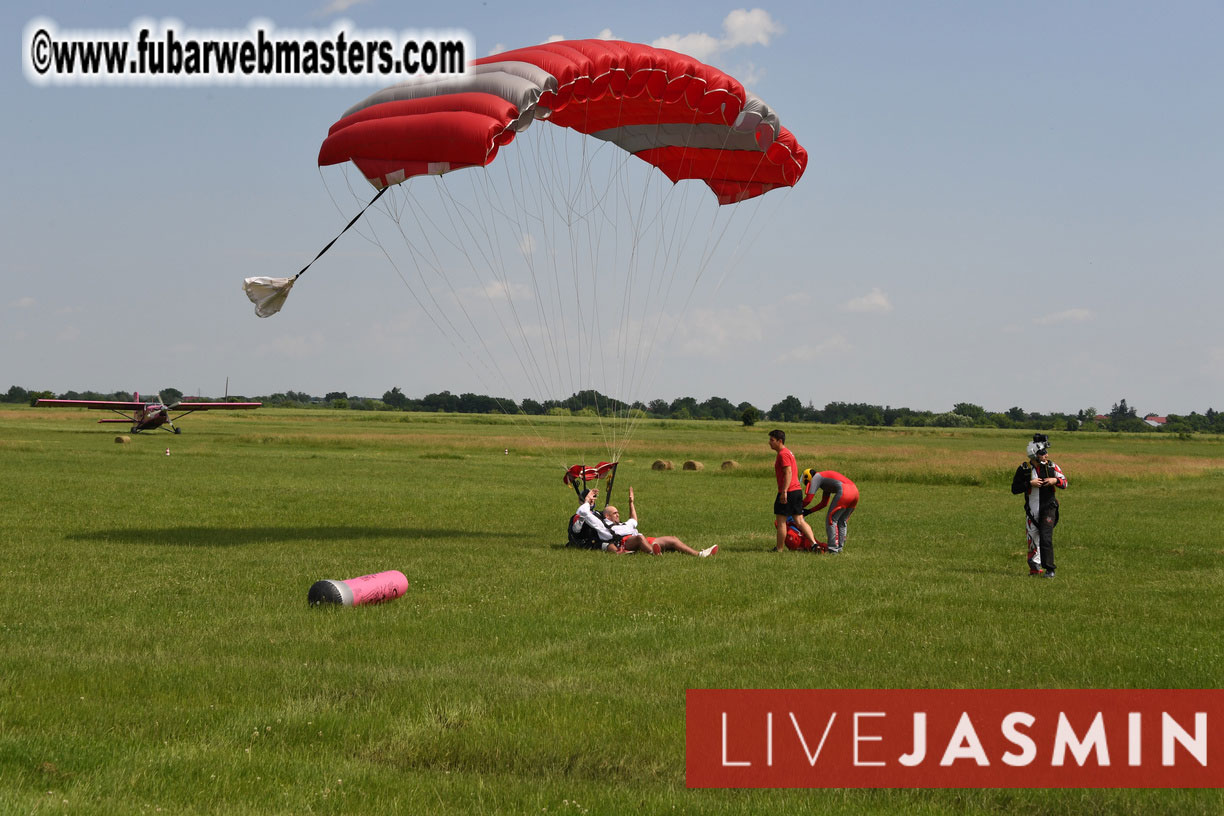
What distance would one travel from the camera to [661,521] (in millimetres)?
22625

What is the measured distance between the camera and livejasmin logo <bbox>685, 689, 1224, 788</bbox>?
6148 millimetres

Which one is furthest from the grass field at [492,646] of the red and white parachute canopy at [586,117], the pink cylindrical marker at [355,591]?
the red and white parachute canopy at [586,117]

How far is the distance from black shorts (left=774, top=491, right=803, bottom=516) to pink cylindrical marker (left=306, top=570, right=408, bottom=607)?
22.9 ft

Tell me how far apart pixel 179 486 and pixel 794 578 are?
1963 centimetres

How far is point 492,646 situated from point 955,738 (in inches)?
166

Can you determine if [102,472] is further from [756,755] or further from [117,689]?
[756,755]

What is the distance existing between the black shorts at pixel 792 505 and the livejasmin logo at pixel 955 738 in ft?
28.4

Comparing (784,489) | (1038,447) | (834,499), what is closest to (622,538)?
(784,489)

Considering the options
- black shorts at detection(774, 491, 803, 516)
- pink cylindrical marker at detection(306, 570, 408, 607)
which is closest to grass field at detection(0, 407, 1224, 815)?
pink cylindrical marker at detection(306, 570, 408, 607)

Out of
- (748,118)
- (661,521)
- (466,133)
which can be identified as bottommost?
(661,521)

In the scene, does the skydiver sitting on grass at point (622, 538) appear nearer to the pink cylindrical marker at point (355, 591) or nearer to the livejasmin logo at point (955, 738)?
the pink cylindrical marker at point (355, 591)

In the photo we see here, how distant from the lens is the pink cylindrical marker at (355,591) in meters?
11.1

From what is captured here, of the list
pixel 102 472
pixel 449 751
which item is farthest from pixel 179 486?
pixel 449 751

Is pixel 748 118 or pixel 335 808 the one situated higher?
pixel 748 118
